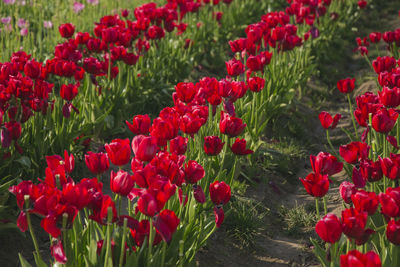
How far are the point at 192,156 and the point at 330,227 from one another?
1425mm

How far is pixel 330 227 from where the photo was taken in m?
1.70

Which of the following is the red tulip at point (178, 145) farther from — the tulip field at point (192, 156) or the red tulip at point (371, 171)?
the red tulip at point (371, 171)

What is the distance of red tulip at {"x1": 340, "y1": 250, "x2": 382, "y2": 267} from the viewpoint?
4.75ft

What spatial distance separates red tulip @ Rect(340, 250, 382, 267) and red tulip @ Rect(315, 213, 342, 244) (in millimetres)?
203

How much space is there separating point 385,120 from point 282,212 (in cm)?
125

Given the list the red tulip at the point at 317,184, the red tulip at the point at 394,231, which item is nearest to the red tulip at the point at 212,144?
the red tulip at the point at 317,184

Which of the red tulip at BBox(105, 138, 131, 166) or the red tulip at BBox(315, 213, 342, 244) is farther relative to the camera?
the red tulip at BBox(105, 138, 131, 166)

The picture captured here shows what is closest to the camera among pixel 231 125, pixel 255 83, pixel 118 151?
pixel 118 151

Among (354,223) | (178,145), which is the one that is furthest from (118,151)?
(354,223)

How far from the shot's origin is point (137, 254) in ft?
6.46

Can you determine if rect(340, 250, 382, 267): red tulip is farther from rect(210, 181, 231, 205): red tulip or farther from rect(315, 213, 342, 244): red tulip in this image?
rect(210, 181, 231, 205): red tulip

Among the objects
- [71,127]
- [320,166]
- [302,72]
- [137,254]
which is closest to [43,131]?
[71,127]

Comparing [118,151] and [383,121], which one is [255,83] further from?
[118,151]

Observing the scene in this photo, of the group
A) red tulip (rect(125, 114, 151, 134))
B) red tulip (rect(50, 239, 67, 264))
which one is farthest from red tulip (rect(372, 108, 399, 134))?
red tulip (rect(50, 239, 67, 264))
